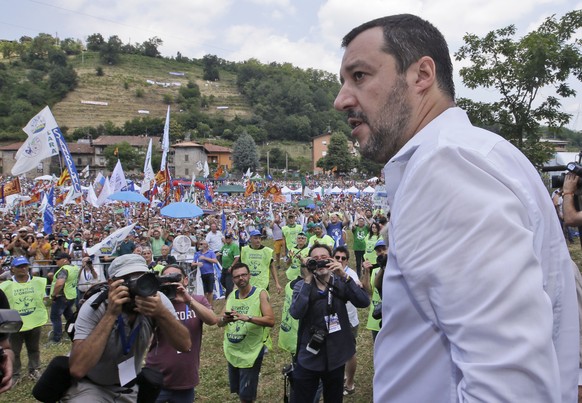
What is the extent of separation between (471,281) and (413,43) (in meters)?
0.61

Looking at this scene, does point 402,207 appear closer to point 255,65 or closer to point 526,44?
point 526,44

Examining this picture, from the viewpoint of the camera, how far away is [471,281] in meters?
0.78

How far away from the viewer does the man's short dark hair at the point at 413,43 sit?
1.13 metres

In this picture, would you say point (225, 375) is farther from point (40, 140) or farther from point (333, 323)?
point (40, 140)

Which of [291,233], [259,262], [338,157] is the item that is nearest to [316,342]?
[259,262]

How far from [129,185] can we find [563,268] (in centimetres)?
2849

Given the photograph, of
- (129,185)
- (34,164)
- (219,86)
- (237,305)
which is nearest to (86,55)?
(219,86)

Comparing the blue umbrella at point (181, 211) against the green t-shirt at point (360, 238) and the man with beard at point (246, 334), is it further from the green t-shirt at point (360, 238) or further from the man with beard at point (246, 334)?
the man with beard at point (246, 334)

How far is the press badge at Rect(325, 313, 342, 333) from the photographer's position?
538cm

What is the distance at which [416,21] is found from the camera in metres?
1.18

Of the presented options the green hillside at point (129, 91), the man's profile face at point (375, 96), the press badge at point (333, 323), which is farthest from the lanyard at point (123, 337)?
the green hillside at point (129, 91)

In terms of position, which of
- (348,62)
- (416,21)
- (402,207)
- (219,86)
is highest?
(219,86)

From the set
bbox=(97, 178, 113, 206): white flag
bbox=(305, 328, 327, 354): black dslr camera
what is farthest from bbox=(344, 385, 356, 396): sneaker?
bbox=(97, 178, 113, 206): white flag

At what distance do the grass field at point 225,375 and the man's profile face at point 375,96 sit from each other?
6.40 metres
